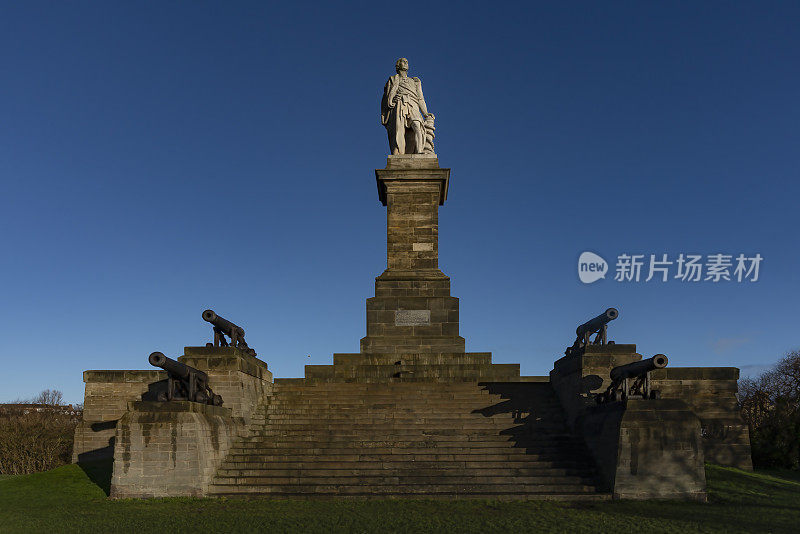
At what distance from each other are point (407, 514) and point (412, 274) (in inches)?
508

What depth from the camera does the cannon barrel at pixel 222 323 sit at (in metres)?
16.2

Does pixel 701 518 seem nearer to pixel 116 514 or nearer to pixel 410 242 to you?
pixel 116 514

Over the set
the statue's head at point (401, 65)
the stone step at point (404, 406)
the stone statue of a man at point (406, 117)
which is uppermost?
the statue's head at point (401, 65)

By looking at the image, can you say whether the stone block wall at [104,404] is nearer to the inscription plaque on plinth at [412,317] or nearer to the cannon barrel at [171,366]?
the cannon barrel at [171,366]

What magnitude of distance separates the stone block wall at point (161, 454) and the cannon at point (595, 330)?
10205 millimetres

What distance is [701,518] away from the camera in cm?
1097

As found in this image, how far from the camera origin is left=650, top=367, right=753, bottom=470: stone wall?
53.8ft

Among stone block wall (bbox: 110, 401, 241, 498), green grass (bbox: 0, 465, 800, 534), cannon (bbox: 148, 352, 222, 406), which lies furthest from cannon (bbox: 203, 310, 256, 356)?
green grass (bbox: 0, 465, 800, 534)

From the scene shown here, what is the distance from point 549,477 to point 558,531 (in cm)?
368

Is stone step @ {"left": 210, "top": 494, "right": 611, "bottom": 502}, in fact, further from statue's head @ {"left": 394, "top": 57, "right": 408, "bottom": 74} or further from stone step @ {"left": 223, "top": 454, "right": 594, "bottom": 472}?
statue's head @ {"left": 394, "top": 57, "right": 408, "bottom": 74}

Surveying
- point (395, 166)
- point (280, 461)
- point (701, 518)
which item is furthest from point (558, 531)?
point (395, 166)

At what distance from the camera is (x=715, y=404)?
656 inches

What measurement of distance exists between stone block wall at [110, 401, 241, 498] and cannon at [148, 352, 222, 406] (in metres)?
0.60

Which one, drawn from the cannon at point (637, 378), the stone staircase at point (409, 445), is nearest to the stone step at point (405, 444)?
the stone staircase at point (409, 445)
